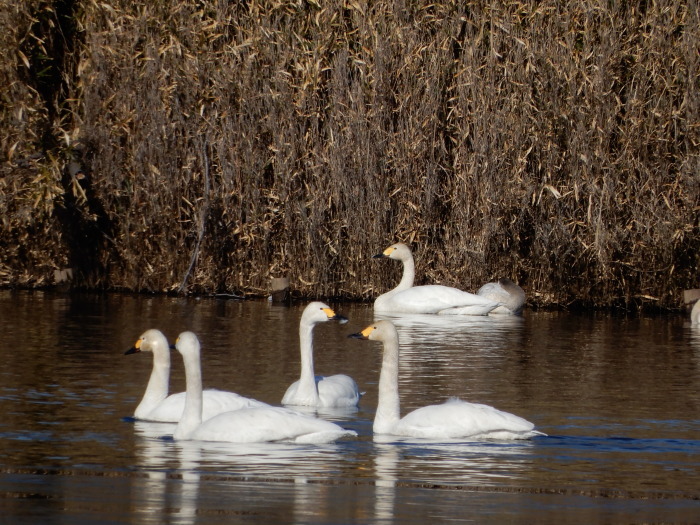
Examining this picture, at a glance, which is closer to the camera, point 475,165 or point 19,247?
point 475,165

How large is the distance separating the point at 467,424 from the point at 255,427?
1.25 m

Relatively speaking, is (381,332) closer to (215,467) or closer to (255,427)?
(255,427)

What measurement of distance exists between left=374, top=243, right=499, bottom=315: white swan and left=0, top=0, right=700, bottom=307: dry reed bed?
34.7 inches

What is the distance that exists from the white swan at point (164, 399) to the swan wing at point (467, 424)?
1.19 m

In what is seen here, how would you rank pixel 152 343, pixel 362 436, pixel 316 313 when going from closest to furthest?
1. pixel 362 436
2. pixel 152 343
3. pixel 316 313

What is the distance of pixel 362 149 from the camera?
17594 mm

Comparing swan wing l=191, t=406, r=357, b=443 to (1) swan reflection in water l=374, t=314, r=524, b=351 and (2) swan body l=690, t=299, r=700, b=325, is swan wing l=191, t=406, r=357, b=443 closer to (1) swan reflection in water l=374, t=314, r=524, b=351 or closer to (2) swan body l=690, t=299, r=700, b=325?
(1) swan reflection in water l=374, t=314, r=524, b=351

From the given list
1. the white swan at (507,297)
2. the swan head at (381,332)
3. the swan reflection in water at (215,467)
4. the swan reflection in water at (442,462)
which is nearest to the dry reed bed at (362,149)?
the white swan at (507,297)

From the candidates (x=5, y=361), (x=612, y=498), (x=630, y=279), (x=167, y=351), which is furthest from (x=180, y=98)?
(x=612, y=498)

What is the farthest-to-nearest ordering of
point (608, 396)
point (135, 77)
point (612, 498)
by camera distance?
point (135, 77), point (608, 396), point (612, 498)

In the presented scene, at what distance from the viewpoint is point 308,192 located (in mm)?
18094

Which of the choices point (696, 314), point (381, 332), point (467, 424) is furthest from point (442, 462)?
point (696, 314)

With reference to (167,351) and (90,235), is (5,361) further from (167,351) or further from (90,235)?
(90,235)

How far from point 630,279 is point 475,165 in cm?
236
